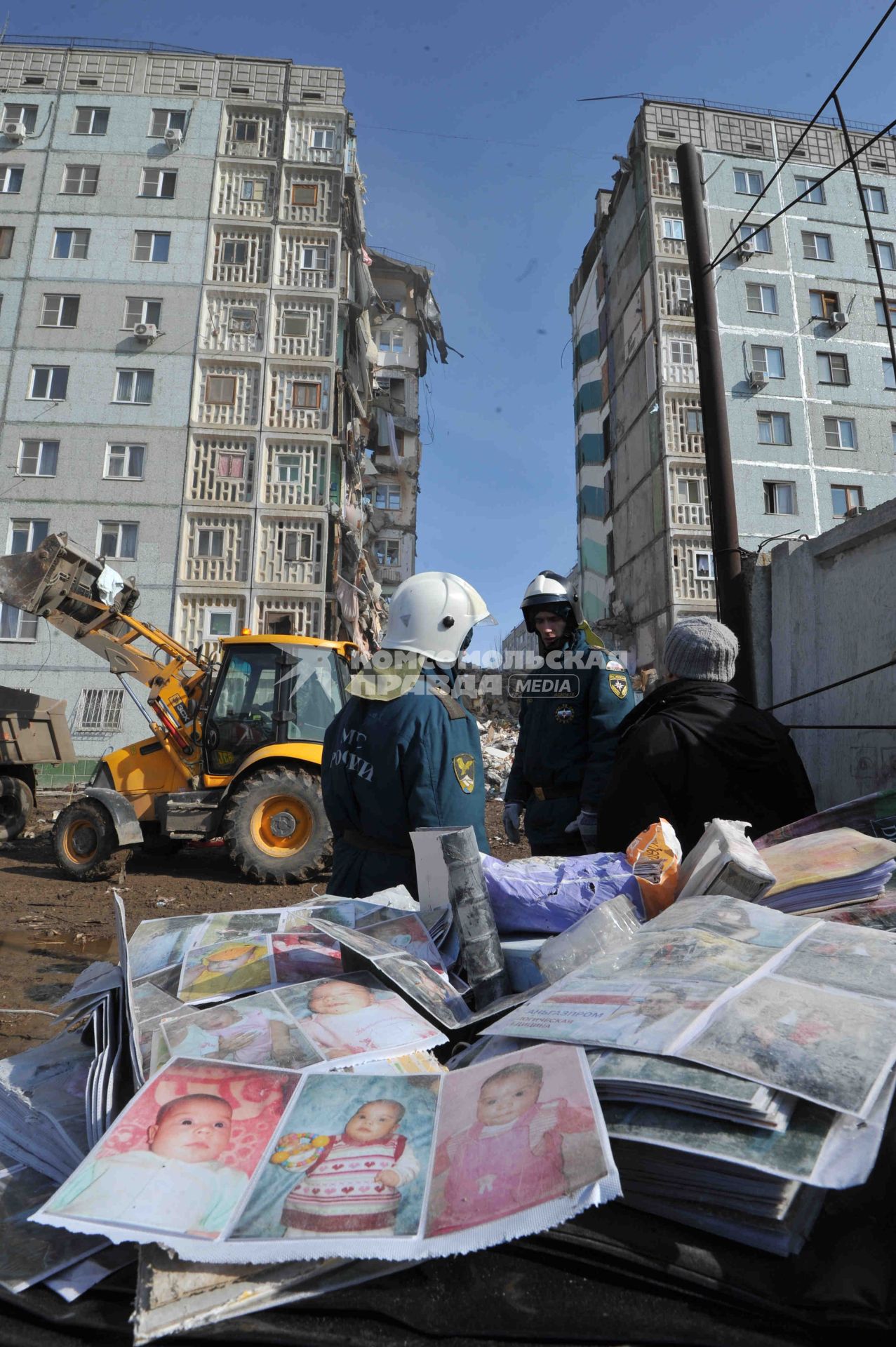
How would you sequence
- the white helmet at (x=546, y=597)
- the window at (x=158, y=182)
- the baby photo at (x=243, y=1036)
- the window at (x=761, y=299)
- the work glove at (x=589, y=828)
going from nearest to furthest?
the baby photo at (x=243, y=1036) → the work glove at (x=589, y=828) → the white helmet at (x=546, y=597) → the window at (x=158, y=182) → the window at (x=761, y=299)

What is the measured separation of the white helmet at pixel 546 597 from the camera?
3783 millimetres

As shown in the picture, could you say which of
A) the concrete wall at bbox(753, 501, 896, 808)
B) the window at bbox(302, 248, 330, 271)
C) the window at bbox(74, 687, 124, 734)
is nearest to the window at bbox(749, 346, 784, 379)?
the window at bbox(302, 248, 330, 271)

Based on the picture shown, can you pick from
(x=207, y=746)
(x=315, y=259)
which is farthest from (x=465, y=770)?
(x=315, y=259)

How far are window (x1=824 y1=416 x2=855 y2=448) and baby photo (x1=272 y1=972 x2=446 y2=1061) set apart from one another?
26.4m

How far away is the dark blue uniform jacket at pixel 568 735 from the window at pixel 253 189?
24421mm

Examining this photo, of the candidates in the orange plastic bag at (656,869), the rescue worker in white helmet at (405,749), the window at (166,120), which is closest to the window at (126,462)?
the window at (166,120)

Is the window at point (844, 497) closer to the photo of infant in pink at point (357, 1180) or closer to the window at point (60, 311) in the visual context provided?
the window at point (60, 311)

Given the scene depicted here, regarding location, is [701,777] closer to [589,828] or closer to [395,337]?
[589,828]

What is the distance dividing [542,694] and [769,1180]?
9.17 feet

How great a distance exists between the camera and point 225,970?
5.24 feet

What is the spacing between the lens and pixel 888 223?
2614 centimetres

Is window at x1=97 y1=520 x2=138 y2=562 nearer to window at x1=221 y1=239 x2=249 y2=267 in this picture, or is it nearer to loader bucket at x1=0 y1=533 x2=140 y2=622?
window at x1=221 y1=239 x2=249 y2=267

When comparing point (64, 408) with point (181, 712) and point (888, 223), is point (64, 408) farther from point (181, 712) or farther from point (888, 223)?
point (888, 223)

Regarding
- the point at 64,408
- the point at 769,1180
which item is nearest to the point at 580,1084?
the point at 769,1180
